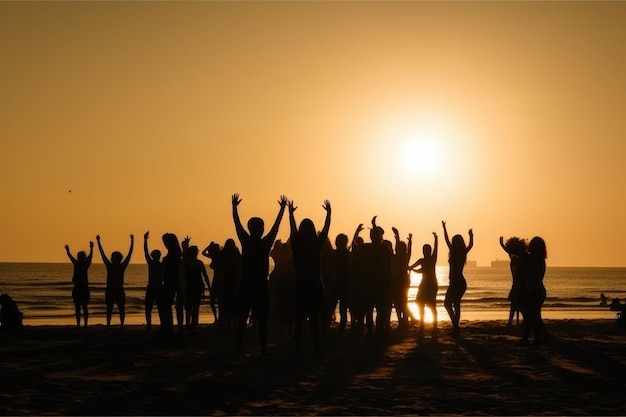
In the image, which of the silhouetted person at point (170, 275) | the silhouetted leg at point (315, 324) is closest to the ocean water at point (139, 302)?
the silhouetted person at point (170, 275)

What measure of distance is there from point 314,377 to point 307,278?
6.54ft

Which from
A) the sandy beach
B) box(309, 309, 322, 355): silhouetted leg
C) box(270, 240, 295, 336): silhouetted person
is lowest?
the sandy beach

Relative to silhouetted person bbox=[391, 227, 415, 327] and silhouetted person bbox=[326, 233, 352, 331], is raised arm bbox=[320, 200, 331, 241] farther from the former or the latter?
silhouetted person bbox=[391, 227, 415, 327]

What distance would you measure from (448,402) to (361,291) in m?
6.66

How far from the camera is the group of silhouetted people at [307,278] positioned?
11703 mm

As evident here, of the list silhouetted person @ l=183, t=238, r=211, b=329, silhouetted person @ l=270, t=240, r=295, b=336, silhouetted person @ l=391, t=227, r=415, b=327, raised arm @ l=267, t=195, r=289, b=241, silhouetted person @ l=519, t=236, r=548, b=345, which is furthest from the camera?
silhouetted person @ l=391, t=227, r=415, b=327

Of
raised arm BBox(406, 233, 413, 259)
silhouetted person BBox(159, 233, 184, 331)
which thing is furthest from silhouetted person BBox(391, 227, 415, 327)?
silhouetted person BBox(159, 233, 184, 331)

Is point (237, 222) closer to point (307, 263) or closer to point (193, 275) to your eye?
point (307, 263)

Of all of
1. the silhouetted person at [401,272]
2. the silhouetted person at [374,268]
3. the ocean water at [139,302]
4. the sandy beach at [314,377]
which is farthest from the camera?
the ocean water at [139,302]

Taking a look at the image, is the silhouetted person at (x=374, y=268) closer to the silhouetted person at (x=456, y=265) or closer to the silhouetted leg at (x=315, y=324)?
the silhouetted person at (x=456, y=265)

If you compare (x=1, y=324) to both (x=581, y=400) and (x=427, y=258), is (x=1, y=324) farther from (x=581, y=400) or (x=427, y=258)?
(x=581, y=400)

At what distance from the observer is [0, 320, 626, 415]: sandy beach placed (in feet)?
26.8

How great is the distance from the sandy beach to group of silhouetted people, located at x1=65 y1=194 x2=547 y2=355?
2.03ft

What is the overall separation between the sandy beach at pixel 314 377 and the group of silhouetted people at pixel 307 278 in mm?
619
